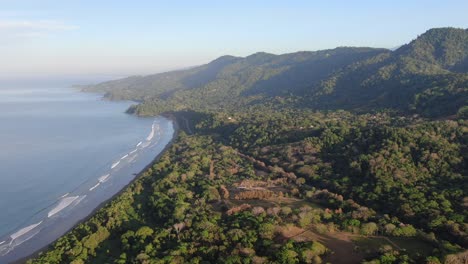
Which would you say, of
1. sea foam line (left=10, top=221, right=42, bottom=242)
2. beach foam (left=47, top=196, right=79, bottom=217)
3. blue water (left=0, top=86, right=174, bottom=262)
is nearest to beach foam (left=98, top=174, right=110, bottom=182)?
blue water (left=0, top=86, right=174, bottom=262)

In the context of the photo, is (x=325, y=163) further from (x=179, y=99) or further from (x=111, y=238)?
(x=179, y=99)

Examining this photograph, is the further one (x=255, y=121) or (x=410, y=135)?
(x=255, y=121)

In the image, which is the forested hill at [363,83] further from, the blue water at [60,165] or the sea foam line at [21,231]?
the sea foam line at [21,231]

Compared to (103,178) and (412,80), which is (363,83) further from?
(103,178)

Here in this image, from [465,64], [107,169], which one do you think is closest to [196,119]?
[107,169]

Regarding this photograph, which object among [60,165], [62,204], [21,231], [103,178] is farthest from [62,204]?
[60,165]

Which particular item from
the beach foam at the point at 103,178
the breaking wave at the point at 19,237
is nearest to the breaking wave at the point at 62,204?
the breaking wave at the point at 19,237
